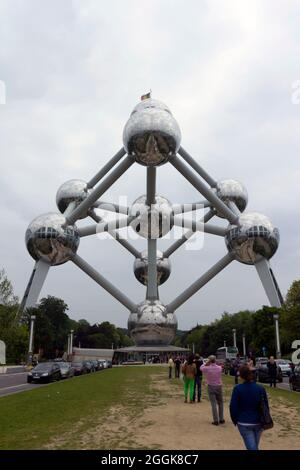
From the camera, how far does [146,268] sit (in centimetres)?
3575

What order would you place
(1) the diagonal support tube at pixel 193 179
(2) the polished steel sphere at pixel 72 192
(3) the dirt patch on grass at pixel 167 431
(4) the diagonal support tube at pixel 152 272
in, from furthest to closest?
(2) the polished steel sphere at pixel 72 192, (4) the diagonal support tube at pixel 152 272, (1) the diagonal support tube at pixel 193 179, (3) the dirt patch on grass at pixel 167 431

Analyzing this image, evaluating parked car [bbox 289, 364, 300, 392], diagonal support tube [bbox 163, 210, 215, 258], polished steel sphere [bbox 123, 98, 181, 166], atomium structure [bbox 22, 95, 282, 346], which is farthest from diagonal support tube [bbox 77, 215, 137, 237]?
parked car [bbox 289, 364, 300, 392]

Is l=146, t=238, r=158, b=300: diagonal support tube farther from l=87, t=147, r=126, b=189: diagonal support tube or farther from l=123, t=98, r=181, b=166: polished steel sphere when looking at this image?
l=123, t=98, r=181, b=166: polished steel sphere

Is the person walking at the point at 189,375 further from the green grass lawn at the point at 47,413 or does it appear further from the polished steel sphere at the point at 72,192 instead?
the polished steel sphere at the point at 72,192

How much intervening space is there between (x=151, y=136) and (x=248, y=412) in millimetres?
21130

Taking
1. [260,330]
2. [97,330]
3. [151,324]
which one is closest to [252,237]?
[151,324]

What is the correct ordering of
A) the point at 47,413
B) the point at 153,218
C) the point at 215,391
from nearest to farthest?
the point at 215,391 < the point at 47,413 < the point at 153,218

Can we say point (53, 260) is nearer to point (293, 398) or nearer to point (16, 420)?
point (293, 398)

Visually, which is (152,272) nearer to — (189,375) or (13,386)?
(13,386)

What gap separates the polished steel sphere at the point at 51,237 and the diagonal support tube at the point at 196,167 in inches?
331

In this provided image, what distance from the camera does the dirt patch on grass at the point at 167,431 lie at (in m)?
6.34

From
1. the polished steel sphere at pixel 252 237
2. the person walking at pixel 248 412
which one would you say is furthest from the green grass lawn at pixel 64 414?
the polished steel sphere at pixel 252 237
